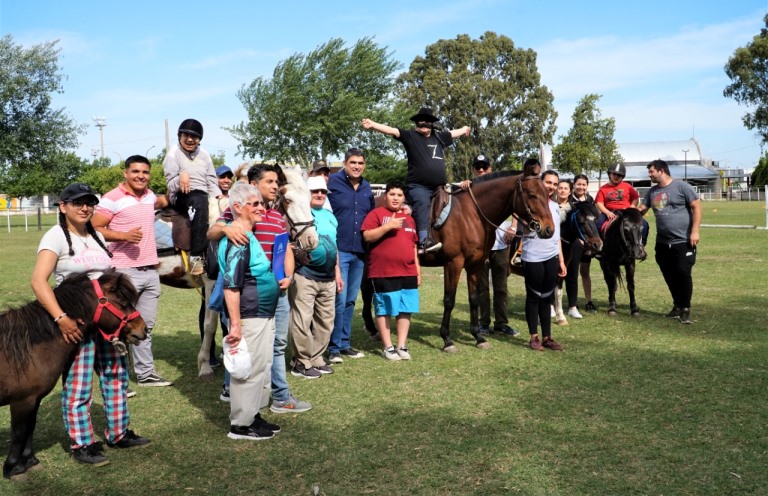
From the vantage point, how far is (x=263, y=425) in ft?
17.4

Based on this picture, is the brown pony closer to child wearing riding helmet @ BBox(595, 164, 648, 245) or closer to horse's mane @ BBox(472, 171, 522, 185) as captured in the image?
horse's mane @ BBox(472, 171, 522, 185)

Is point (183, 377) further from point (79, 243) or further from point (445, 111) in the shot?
point (445, 111)

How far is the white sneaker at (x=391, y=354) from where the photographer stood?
25.2 feet

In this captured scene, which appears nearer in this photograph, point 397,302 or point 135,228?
point 135,228

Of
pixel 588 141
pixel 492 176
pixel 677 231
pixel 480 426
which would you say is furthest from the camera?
pixel 588 141

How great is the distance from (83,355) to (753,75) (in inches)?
2029

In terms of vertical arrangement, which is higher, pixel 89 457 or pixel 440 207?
pixel 440 207

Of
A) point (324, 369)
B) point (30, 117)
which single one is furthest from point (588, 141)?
point (324, 369)

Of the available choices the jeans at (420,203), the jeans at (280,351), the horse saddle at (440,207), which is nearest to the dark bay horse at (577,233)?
the horse saddle at (440,207)

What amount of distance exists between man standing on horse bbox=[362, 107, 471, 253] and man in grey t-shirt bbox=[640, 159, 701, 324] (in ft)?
11.8

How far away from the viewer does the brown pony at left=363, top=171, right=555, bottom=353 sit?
819 cm

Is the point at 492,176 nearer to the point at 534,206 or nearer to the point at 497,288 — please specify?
the point at 534,206

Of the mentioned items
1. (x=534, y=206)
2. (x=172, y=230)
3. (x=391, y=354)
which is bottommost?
(x=391, y=354)

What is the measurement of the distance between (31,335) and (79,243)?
2.78 ft
